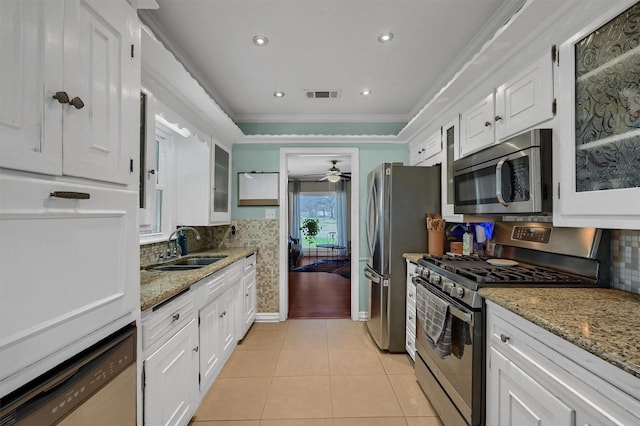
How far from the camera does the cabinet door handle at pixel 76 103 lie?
0.83m

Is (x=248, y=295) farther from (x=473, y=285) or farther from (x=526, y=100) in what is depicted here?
(x=526, y=100)

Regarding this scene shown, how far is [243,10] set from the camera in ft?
5.89

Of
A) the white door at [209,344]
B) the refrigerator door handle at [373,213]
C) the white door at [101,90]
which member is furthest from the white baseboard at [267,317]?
the white door at [101,90]

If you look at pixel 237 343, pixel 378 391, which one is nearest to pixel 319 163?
pixel 237 343

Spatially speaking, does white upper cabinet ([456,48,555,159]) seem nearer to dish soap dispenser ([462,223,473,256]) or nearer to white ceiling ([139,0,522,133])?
white ceiling ([139,0,522,133])

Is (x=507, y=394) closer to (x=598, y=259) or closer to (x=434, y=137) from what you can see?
(x=598, y=259)

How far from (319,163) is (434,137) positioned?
168 inches

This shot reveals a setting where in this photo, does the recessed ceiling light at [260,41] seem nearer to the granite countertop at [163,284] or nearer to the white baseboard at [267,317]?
the granite countertop at [163,284]

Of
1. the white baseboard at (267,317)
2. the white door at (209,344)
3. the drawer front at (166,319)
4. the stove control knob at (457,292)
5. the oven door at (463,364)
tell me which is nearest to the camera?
the drawer front at (166,319)

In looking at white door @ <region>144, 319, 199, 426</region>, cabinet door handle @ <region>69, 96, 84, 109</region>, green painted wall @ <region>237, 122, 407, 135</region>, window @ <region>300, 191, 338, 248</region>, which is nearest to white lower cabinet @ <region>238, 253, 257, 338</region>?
white door @ <region>144, 319, 199, 426</region>

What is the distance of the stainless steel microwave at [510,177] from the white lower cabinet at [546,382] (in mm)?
609

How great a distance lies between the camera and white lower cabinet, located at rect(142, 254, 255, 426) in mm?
1324

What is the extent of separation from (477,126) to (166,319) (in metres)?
2.32

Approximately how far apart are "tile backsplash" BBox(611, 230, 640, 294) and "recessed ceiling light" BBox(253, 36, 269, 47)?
7.88 ft
